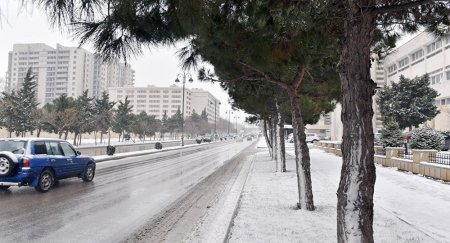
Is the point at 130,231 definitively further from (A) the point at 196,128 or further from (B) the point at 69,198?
(A) the point at 196,128

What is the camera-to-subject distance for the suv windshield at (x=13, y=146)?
34.8ft


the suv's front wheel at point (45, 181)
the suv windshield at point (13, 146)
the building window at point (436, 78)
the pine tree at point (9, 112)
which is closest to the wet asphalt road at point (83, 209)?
the suv's front wheel at point (45, 181)

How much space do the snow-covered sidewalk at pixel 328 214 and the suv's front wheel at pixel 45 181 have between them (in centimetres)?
597

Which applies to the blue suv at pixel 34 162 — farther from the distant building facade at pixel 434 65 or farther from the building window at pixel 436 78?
the building window at pixel 436 78

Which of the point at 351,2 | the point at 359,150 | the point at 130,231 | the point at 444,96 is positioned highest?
the point at 444,96

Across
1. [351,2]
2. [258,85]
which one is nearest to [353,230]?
[351,2]

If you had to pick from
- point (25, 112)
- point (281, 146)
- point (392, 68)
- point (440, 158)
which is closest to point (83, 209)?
point (281, 146)

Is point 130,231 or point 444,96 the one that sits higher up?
point 444,96

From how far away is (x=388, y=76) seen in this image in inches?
3410

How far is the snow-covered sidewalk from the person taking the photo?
6074mm

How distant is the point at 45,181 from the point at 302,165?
7.68 m

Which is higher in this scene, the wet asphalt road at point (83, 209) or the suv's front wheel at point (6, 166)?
the suv's front wheel at point (6, 166)

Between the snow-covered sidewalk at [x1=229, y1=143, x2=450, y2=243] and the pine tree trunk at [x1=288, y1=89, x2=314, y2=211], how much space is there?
27cm

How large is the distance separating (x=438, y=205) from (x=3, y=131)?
6292 centimetres
